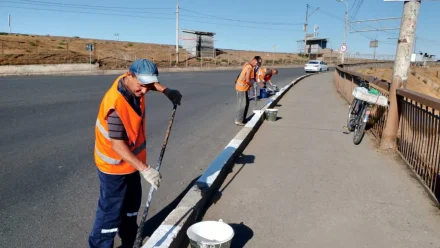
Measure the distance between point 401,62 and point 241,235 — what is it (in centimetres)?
446

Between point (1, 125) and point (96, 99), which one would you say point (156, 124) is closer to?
point (1, 125)

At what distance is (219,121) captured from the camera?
902cm

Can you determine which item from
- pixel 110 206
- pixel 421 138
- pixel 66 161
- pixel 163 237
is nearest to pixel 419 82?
pixel 421 138

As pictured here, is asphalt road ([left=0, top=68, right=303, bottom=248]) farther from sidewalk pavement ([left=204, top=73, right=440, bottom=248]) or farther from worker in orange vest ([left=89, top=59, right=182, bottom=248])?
sidewalk pavement ([left=204, top=73, right=440, bottom=248])

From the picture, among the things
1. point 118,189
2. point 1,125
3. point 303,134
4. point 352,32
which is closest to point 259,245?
point 118,189

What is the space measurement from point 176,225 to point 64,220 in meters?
1.25

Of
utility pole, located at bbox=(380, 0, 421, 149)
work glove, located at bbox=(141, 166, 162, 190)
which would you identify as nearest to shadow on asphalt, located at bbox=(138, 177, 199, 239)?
work glove, located at bbox=(141, 166, 162, 190)

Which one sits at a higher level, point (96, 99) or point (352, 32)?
point (352, 32)

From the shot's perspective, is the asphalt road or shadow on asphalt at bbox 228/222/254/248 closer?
shadow on asphalt at bbox 228/222/254/248

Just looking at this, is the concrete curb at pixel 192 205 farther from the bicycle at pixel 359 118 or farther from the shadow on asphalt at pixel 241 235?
the bicycle at pixel 359 118

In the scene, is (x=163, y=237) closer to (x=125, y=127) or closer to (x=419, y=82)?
(x=125, y=127)

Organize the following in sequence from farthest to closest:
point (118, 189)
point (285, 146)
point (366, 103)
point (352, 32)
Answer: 1. point (352, 32)
2. point (366, 103)
3. point (285, 146)
4. point (118, 189)

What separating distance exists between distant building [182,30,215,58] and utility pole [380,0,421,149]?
42.8m

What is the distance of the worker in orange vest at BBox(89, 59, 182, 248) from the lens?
8.37ft
